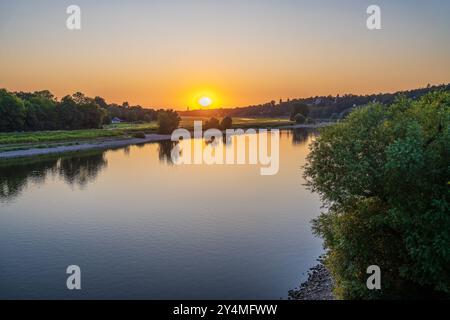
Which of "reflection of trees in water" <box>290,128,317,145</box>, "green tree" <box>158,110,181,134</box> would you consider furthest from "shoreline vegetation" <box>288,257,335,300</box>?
"green tree" <box>158,110,181,134</box>

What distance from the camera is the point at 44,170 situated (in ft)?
181

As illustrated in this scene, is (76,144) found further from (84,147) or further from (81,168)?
(81,168)

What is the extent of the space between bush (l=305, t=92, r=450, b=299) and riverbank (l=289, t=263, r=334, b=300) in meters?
1.00

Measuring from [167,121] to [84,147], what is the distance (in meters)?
38.8

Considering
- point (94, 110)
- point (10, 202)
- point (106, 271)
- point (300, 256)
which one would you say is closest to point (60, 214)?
point (10, 202)

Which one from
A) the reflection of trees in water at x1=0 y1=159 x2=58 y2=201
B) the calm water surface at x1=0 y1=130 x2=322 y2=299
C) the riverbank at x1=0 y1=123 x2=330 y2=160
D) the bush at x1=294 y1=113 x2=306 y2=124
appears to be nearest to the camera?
the calm water surface at x1=0 y1=130 x2=322 y2=299

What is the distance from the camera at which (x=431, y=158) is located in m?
14.4

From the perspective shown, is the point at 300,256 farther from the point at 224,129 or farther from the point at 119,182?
the point at 224,129

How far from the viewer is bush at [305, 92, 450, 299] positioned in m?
14.2

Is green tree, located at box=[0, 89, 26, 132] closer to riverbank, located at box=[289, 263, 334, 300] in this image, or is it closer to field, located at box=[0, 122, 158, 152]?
Result: field, located at box=[0, 122, 158, 152]

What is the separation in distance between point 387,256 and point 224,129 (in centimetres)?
12503

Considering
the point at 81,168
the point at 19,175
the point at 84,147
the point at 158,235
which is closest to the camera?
the point at 158,235

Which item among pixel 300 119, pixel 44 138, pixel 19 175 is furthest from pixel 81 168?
pixel 300 119
